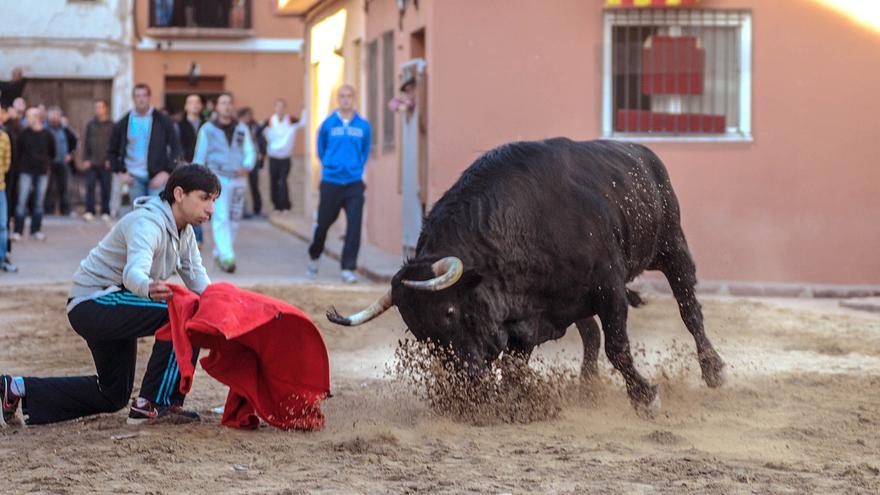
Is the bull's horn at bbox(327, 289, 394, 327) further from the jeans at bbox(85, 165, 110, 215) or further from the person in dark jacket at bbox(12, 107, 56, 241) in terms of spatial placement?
the jeans at bbox(85, 165, 110, 215)

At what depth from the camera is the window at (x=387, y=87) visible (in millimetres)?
18297

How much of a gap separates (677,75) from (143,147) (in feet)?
16.8

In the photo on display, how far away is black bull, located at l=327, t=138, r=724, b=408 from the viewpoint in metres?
7.36

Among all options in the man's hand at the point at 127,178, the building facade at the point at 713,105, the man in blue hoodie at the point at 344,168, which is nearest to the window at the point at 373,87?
the building facade at the point at 713,105

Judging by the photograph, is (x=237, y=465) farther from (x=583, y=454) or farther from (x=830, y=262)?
(x=830, y=262)

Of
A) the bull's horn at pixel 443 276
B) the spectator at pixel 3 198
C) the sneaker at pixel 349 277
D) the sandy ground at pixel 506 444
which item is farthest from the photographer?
the spectator at pixel 3 198

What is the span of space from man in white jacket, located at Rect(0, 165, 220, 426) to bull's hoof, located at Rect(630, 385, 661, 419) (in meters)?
2.14

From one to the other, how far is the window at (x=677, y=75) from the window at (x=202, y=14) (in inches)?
754

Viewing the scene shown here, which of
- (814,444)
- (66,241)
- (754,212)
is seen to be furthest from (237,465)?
(66,241)

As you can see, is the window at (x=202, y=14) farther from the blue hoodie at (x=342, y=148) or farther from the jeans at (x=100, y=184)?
the blue hoodie at (x=342, y=148)

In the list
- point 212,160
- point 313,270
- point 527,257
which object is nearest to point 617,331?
point 527,257

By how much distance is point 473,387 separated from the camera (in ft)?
24.1

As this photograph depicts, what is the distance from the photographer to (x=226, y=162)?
15.6 metres

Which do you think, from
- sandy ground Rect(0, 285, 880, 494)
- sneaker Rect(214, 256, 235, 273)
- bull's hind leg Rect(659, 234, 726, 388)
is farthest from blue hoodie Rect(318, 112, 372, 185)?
bull's hind leg Rect(659, 234, 726, 388)
